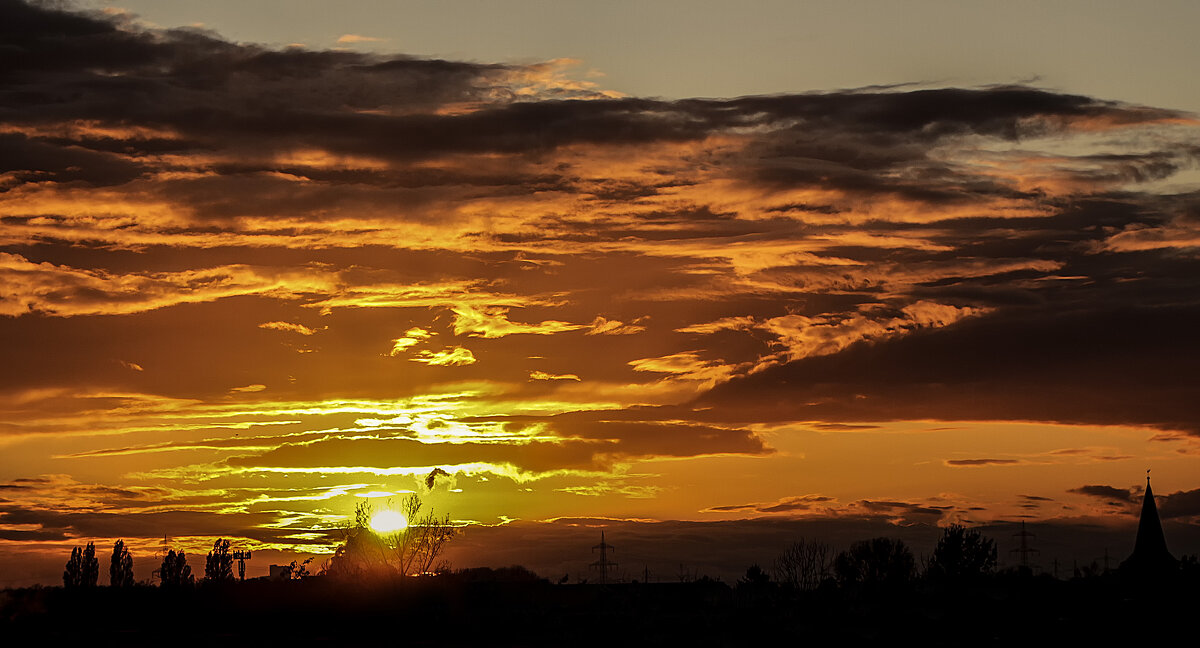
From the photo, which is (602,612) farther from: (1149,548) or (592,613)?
(1149,548)

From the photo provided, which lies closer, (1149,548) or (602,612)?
(602,612)

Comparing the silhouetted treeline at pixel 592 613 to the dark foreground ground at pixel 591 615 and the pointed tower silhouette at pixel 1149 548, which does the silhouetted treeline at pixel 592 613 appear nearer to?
the dark foreground ground at pixel 591 615

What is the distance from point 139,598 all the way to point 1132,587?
83.4 meters

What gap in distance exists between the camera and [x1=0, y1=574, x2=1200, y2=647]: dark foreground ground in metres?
83.1

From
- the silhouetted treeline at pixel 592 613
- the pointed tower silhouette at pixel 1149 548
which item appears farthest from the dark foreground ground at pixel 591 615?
the pointed tower silhouette at pixel 1149 548

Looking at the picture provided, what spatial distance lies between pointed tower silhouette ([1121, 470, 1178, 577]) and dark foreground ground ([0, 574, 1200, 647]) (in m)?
38.9

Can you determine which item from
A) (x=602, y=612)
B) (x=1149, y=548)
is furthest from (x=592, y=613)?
(x=1149, y=548)

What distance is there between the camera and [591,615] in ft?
327

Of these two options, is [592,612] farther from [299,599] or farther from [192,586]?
[192,586]

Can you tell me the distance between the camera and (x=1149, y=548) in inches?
6609

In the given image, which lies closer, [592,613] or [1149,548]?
[592,613]

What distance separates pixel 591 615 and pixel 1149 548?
9477cm

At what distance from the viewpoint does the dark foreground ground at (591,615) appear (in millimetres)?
83125

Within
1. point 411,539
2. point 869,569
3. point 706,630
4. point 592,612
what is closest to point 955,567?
point 869,569
